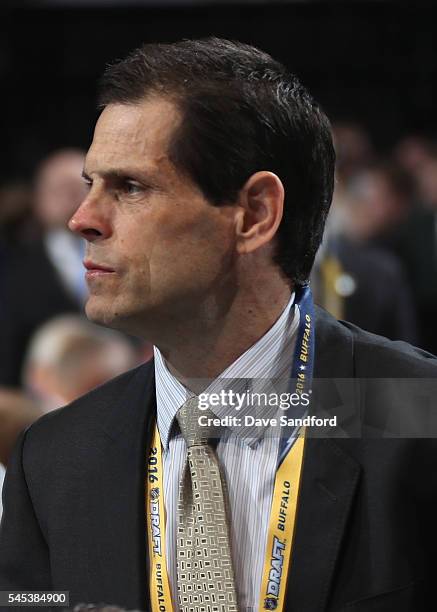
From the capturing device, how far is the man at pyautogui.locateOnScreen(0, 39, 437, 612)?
1693 millimetres

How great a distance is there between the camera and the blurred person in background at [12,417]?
8.95 feet

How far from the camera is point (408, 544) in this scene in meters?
1.67

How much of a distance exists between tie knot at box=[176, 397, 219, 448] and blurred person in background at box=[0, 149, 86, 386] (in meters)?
3.25

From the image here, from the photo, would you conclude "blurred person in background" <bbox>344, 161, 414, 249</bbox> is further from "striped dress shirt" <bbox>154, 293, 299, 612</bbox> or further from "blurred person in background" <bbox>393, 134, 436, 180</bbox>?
"striped dress shirt" <bbox>154, 293, 299, 612</bbox>

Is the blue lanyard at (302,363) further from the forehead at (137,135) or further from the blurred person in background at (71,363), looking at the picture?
the blurred person in background at (71,363)

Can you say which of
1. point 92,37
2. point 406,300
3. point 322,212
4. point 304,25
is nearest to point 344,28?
point 304,25

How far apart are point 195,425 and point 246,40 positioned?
7446mm

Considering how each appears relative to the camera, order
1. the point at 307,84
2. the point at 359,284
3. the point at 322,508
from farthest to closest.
Result: the point at 307,84
the point at 359,284
the point at 322,508

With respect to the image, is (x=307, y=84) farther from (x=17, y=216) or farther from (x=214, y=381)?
(x=214, y=381)

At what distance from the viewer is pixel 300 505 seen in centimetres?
172

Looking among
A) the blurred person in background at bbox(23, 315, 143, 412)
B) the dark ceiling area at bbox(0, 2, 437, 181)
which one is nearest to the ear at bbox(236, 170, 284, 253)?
the blurred person in background at bbox(23, 315, 143, 412)

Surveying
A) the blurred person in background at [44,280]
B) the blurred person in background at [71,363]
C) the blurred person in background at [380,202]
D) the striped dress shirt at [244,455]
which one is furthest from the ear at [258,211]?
the blurred person in background at [380,202]

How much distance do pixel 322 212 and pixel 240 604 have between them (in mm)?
624

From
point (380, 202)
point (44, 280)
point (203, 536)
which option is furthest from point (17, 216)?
point (203, 536)
